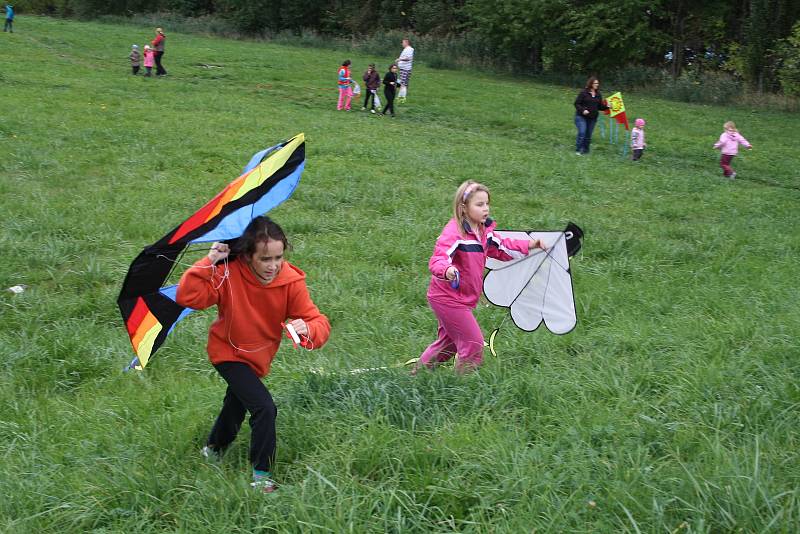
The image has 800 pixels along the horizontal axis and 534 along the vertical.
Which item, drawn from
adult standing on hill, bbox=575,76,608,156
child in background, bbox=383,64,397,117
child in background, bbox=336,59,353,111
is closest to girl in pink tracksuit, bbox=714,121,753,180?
adult standing on hill, bbox=575,76,608,156

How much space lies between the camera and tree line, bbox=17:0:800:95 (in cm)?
3247

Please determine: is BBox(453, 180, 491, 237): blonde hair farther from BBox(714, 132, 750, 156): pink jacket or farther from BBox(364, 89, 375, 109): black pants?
BBox(364, 89, 375, 109): black pants

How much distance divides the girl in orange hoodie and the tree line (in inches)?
1173

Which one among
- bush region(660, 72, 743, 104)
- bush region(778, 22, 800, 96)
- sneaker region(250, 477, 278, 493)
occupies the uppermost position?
bush region(778, 22, 800, 96)

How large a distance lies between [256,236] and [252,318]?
1.47ft

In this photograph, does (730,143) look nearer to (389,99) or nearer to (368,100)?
(389,99)

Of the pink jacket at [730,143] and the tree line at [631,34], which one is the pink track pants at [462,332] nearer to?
the pink jacket at [730,143]

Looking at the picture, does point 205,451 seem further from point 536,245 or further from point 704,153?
point 704,153

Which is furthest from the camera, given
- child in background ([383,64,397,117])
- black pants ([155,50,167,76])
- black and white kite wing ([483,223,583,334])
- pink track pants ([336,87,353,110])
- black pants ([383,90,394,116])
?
black pants ([155,50,167,76])

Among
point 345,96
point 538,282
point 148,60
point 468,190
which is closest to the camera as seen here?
point 468,190

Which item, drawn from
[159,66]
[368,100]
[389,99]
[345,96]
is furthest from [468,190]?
[159,66]

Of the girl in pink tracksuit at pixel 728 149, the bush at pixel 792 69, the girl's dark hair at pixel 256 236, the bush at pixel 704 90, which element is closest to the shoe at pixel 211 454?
the girl's dark hair at pixel 256 236

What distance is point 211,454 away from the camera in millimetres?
3793

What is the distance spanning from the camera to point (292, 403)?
4.25m
